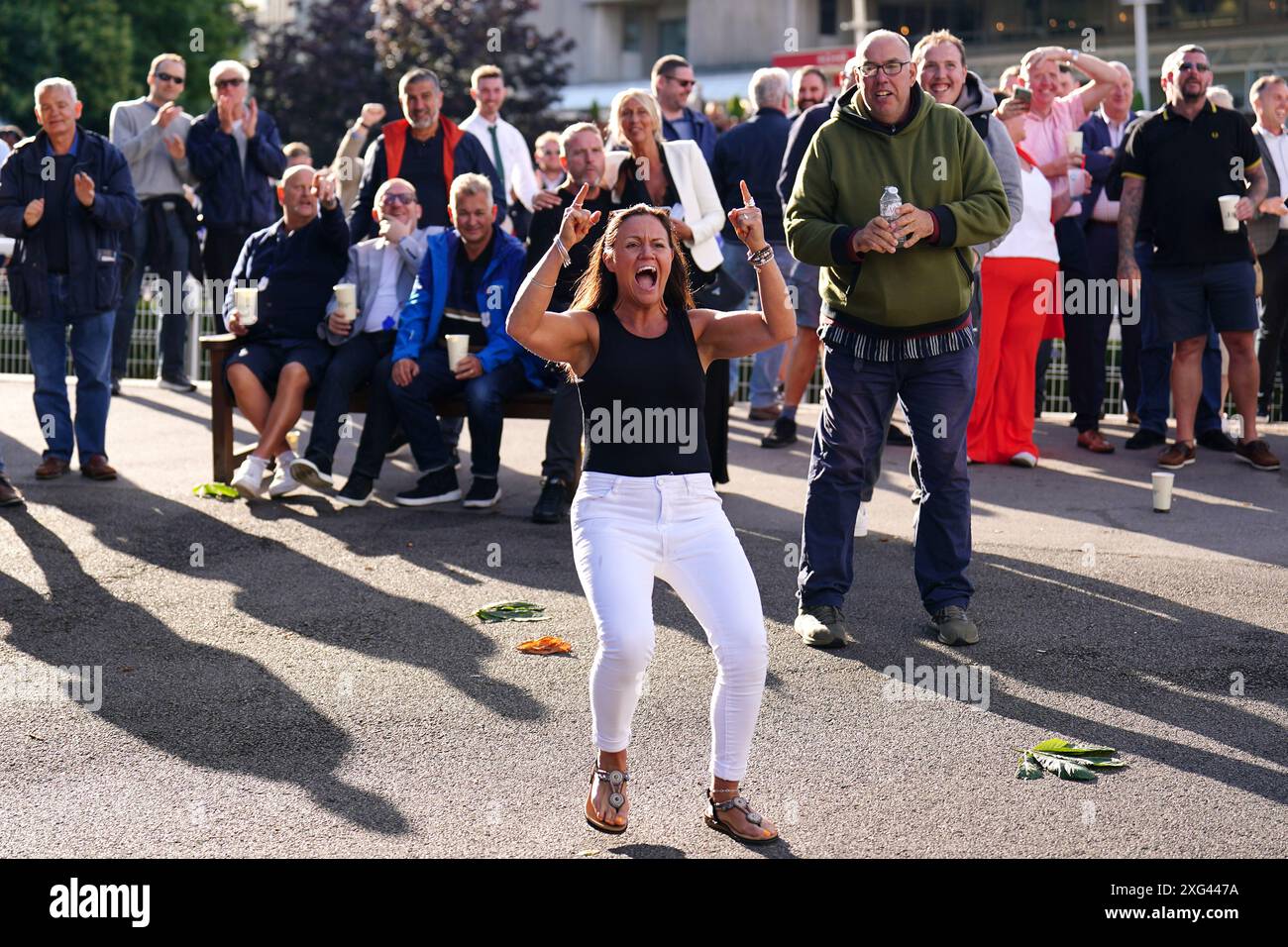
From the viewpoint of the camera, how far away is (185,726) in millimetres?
5723

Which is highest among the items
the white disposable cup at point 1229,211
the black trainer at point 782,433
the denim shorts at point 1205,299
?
the white disposable cup at point 1229,211

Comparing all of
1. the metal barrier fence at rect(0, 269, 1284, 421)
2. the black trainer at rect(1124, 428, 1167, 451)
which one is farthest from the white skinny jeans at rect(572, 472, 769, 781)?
the metal barrier fence at rect(0, 269, 1284, 421)

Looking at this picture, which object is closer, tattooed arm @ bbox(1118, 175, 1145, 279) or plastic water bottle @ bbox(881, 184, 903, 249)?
plastic water bottle @ bbox(881, 184, 903, 249)

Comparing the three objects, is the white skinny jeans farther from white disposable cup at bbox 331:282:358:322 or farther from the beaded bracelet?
white disposable cup at bbox 331:282:358:322

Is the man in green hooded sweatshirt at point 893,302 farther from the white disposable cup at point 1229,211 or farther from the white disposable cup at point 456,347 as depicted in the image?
the white disposable cup at point 1229,211

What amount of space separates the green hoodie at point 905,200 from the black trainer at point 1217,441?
503cm

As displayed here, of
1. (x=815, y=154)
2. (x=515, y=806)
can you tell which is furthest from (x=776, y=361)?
(x=515, y=806)

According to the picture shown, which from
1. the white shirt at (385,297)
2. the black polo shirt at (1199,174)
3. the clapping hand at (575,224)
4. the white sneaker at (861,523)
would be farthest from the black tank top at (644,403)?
the black polo shirt at (1199,174)

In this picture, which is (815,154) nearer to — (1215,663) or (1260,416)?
(1215,663)

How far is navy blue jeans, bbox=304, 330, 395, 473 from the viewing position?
31.6 feet

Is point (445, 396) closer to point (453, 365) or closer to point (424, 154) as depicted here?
point (453, 365)

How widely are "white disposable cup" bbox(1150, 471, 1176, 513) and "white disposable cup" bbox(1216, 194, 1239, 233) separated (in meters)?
1.79

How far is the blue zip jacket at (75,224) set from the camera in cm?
998

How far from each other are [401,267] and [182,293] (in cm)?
410
